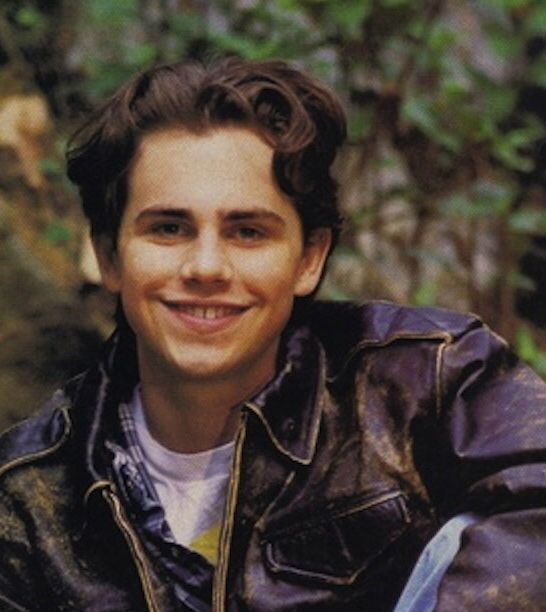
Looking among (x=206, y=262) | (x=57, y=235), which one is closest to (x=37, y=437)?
(x=206, y=262)

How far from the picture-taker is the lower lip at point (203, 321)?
9.26ft

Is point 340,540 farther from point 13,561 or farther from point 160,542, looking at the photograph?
point 13,561

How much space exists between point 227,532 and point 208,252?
0.59 metres

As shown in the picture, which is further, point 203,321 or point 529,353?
point 529,353

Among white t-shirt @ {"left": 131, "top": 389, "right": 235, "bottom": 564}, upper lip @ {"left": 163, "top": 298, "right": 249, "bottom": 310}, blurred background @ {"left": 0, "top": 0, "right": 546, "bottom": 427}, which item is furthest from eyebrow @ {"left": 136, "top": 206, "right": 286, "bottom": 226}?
blurred background @ {"left": 0, "top": 0, "right": 546, "bottom": 427}

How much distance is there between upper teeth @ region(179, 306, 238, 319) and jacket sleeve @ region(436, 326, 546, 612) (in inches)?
18.0

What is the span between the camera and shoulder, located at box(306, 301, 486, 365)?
2.88 m

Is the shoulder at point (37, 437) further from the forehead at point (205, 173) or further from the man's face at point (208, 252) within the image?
the forehead at point (205, 173)

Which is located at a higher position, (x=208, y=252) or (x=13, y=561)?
(x=208, y=252)

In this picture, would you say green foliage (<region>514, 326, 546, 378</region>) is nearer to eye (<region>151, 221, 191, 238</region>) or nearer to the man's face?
the man's face

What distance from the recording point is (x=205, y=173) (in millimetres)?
2811

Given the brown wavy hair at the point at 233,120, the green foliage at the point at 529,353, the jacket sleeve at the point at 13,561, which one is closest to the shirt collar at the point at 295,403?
the brown wavy hair at the point at 233,120

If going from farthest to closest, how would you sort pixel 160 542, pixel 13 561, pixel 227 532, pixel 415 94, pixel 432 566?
1. pixel 415 94
2. pixel 13 561
3. pixel 160 542
4. pixel 227 532
5. pixel 432 566

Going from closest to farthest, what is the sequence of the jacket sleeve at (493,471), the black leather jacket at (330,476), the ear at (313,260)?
the jacket sleeve at (493,471) < the black leather jacket at (330,476) < the ear at (313,260)
